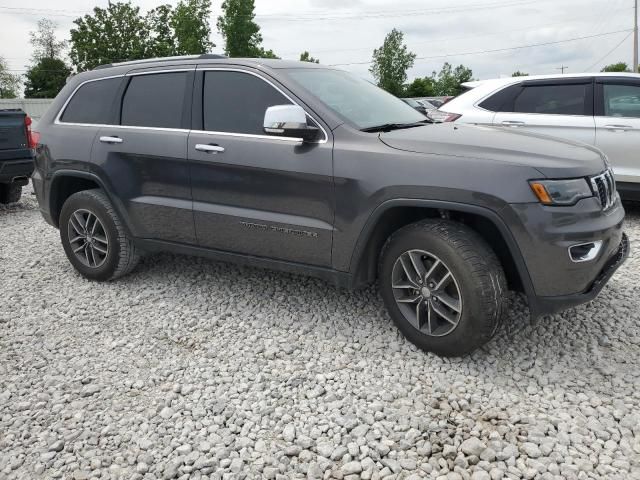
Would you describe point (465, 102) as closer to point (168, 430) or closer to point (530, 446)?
point (530, 446)

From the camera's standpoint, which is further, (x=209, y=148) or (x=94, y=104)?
(x=94, y=104)

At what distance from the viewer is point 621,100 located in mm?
5961

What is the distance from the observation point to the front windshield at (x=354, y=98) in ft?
11.7

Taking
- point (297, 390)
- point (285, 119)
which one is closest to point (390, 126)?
point (285, 119)

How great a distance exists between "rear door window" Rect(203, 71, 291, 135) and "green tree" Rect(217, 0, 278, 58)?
1433 inches

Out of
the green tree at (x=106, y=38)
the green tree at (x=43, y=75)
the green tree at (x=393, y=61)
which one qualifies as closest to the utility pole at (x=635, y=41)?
the green tree at (x=393, y=61)

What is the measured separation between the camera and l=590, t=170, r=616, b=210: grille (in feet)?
9.70

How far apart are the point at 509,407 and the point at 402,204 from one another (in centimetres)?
122

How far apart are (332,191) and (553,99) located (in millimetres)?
4134

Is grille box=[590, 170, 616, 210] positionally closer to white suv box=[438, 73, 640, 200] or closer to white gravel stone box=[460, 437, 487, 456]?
white gravel stone box=[460, 437, 487, 456]

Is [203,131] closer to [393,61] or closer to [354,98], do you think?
[354,98]

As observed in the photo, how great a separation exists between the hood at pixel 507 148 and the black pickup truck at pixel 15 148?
6.11 meters

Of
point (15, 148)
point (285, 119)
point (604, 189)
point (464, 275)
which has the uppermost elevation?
point (285, 119)

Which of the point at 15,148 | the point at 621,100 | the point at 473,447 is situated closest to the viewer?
the point at 473,447
